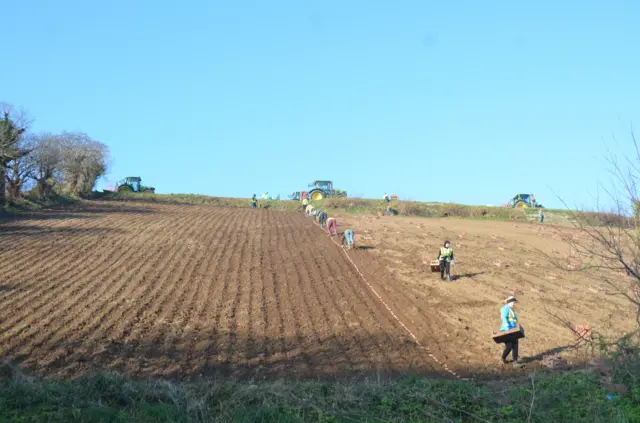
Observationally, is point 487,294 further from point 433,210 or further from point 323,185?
point 323,185

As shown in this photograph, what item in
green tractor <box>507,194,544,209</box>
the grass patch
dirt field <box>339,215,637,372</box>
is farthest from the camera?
green tractor <box>507,194,544,209</box>

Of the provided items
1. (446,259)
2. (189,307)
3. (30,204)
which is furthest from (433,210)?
(189,307)

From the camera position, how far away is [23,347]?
14.1 meters

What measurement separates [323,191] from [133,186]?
17.3 metres

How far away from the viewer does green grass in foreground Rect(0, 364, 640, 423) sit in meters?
8.26

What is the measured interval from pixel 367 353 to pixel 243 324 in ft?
11.6

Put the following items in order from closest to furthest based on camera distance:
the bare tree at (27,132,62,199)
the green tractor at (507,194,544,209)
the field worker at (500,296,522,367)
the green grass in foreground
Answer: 1. the green grass in foreground
2. the field worker at (500,296,522,367)
3. the bare tree at (27,132,62,199)
4. the green tractor at (507,194,544,209)

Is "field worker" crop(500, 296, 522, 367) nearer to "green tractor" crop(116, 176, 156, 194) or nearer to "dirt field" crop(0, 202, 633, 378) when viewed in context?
"dirt field" crop(0, 202, 633, 378)

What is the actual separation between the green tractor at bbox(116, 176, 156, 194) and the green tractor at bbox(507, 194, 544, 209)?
3107 cm

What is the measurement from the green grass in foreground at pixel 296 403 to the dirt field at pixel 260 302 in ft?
11.4

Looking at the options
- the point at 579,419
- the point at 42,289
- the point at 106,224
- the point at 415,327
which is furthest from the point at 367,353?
A: the point at 106,224

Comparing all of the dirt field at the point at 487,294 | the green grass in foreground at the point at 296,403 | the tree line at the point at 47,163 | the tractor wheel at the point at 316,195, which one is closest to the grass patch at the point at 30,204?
the tree line at the point at 47,163

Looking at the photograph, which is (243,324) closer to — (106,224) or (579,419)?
(579,419)

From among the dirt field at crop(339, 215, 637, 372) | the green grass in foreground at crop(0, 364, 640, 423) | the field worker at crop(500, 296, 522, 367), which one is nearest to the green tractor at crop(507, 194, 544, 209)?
the dirt field at crop(339, 215, 637, 372)
